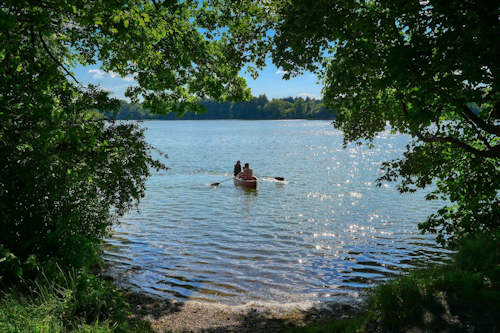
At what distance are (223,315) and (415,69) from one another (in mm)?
6710

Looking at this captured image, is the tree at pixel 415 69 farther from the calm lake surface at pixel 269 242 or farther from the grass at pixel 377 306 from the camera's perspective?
the calm lake surface at pixel 269 242

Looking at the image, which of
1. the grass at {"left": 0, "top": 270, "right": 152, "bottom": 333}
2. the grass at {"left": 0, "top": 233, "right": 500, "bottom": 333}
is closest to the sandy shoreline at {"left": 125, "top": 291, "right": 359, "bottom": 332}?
the grass at {"left": 0, "top": 233, "right": 500, "bottom": 333}

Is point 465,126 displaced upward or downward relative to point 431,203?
upward

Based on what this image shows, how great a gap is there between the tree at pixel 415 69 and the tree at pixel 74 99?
215 cm

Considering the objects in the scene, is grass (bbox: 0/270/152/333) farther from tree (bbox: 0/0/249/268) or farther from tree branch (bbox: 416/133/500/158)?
tree branch (bbox: 416/133/500/158)

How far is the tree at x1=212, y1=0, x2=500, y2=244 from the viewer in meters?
5.79

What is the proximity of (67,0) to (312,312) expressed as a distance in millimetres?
8185

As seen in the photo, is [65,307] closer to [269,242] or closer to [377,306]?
[377,306]

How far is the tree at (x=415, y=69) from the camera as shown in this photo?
19.0ft

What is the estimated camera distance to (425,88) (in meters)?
5.79

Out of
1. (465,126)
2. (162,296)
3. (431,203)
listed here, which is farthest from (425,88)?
(431,203)

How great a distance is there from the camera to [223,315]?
867cm

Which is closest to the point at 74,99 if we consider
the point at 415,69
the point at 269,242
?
the point at 415,69

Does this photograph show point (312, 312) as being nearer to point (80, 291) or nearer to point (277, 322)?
point (277, 322)
